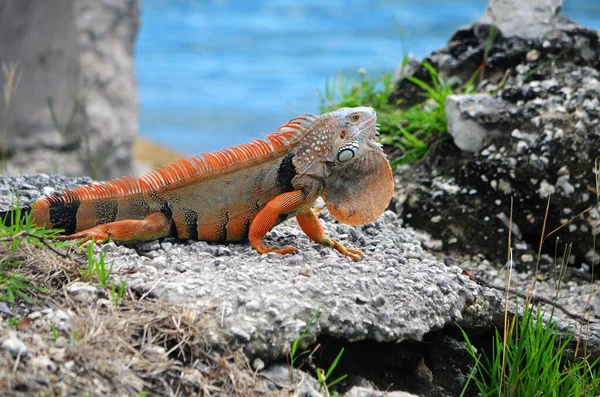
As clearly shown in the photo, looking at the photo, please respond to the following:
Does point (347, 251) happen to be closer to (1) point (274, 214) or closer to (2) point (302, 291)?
(1) point (274, 214)

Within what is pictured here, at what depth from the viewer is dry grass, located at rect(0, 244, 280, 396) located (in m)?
3.14

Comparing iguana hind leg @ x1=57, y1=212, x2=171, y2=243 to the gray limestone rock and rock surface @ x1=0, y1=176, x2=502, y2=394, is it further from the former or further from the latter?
the gray limestone rock

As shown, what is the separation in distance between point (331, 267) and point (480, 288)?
968 millimetres

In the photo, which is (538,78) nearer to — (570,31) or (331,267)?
(570,31)

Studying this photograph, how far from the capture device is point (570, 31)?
7430mm

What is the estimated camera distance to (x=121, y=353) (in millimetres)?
3363

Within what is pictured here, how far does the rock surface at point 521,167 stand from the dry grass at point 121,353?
3.27 metres

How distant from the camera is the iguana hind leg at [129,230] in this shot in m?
4.40

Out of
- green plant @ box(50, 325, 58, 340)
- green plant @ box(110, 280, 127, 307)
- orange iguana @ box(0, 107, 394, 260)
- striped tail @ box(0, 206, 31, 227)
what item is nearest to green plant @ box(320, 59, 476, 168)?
orange iguana @ box(0, 107, 394, 260)

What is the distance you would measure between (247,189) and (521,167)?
2789 millimetres

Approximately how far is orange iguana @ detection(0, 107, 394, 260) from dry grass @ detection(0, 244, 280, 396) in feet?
2.85

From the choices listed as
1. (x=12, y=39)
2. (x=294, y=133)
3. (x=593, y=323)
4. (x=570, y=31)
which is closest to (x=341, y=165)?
(x=294, y=133)

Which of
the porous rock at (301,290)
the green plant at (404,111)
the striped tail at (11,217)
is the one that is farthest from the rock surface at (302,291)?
the green plant at (404,111)

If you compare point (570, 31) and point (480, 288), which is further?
point (570, 31)
